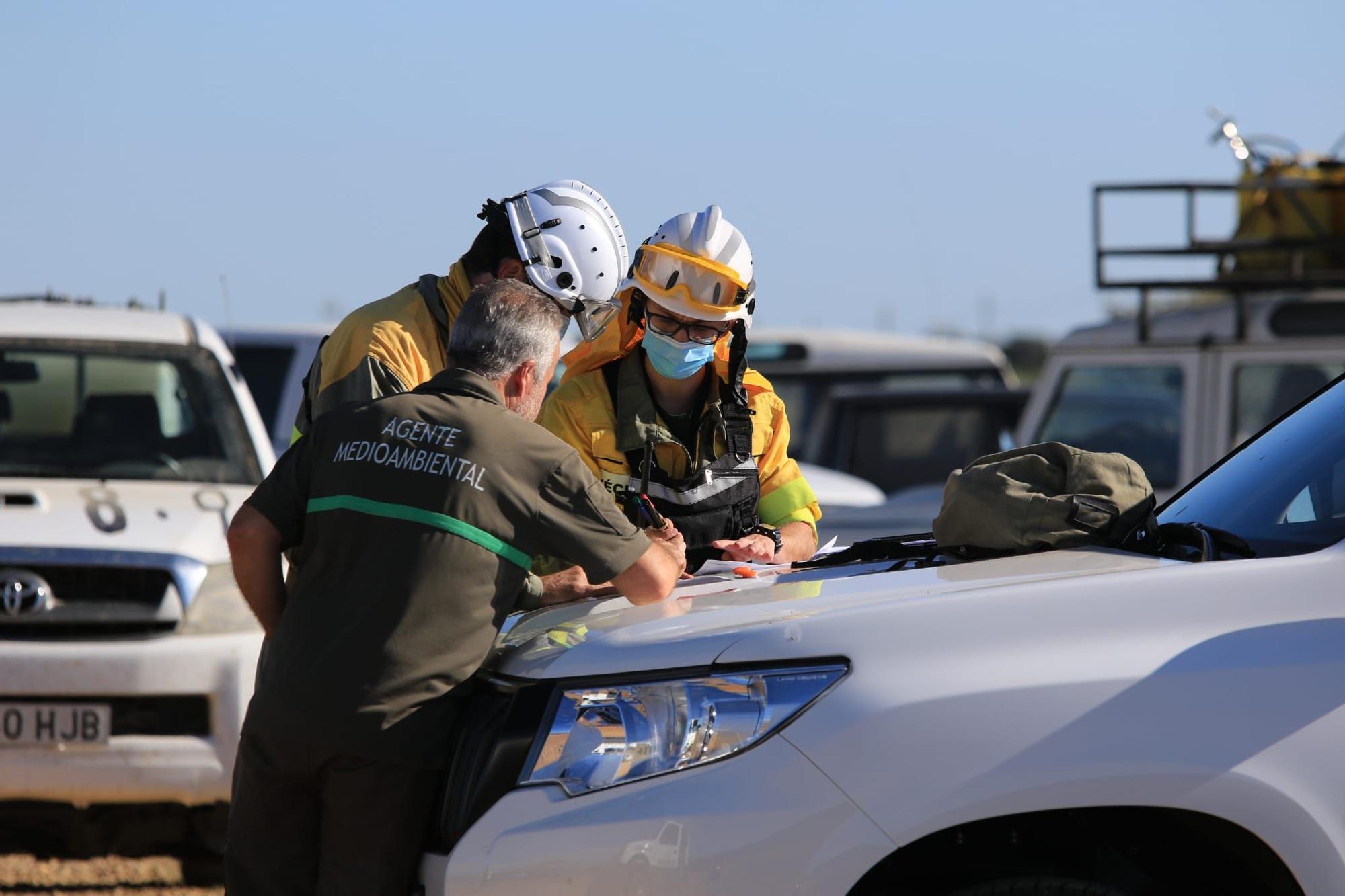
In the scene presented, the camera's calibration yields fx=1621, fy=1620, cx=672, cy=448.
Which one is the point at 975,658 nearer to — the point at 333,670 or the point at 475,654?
the point at 475,654

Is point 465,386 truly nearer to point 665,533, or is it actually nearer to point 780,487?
point 665,533

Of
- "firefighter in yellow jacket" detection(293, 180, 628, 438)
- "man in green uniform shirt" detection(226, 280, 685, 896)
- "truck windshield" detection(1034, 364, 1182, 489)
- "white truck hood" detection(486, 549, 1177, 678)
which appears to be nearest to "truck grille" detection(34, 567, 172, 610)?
"firefighter in yellow jacket" detection(293, 180, 628, 438)

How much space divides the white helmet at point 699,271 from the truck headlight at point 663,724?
1.76m

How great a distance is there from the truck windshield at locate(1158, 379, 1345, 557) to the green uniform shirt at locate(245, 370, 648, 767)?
50.7 inches

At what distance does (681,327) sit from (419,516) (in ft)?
4.76

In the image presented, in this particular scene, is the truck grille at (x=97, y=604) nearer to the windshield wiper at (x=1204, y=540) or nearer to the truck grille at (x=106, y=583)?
the truck grille at (x=106, y=583)

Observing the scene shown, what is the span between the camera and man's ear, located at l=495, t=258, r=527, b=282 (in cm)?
412

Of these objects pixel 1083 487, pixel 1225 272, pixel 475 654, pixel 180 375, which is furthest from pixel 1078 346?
pixel 475 654

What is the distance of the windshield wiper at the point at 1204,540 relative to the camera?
3.19 metres

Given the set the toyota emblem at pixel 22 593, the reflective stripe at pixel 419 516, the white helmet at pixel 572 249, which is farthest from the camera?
the toyota emblem at pixel 22 593

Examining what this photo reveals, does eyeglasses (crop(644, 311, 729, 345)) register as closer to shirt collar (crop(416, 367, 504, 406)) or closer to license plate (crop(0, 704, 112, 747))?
shirt collar (crop(416, 367, 504, 406))

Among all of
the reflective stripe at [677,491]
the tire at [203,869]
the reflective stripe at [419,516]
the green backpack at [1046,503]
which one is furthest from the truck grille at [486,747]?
the tire at [203,869]

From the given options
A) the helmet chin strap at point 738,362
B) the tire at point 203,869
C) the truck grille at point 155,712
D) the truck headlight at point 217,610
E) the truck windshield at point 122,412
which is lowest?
the tire at point 203,869

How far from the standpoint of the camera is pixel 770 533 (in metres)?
4.43
